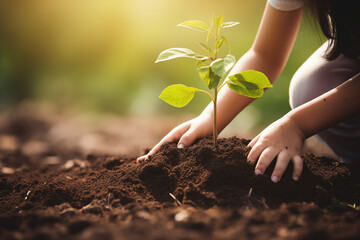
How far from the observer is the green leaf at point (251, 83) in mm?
1385

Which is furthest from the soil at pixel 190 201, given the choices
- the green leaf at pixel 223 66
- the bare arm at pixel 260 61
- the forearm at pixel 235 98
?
the green leaf at pixel 223 66

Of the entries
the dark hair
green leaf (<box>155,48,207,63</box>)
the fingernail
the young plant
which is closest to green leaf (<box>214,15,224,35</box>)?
the young plant

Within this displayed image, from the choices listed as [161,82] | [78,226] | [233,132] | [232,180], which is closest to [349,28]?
[232,180]

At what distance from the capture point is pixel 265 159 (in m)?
1.43

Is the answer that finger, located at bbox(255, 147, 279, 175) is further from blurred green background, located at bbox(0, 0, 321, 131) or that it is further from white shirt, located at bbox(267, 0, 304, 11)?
blurred green background, located at bbox(0, 0, 321, 131)

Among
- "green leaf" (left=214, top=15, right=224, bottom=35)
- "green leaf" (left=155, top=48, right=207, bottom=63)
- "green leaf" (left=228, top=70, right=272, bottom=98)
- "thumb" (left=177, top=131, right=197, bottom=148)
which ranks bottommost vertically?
"thumb" (left=177, top=131, right=197, bottom=148)

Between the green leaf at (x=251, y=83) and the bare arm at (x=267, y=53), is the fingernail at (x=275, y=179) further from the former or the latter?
the bare arm at (x=267, y=53)

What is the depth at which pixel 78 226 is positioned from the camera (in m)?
1.10

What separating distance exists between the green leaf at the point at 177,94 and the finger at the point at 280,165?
49cm

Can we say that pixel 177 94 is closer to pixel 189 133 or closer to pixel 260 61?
→ pixel 189 133

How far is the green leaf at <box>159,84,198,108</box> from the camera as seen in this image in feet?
4.68

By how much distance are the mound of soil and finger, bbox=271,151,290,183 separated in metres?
0.03

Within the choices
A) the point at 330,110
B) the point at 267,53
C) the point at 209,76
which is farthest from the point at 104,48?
the point at 330,110

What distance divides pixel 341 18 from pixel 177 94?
915 millimetres
